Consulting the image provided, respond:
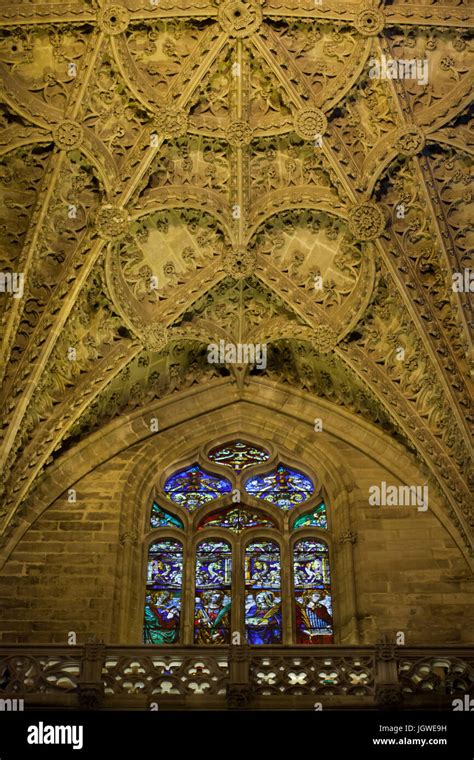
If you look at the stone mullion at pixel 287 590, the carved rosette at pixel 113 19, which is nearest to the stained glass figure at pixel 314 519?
the stone mullion at pixel 287 590

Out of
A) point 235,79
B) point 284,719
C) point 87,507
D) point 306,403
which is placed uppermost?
point 235,79

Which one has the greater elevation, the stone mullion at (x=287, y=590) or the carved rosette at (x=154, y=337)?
the carved rosette at (x=154, y=337)

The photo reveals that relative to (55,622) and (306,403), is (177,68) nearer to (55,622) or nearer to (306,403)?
(306,403)

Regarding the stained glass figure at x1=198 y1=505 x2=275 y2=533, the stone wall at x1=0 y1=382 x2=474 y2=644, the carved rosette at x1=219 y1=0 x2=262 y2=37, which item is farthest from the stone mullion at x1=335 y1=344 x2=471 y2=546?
the carved rosette at x1=219 y1=0 x2=262 y2=37

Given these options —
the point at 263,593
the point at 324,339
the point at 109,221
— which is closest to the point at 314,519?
the point at 263,593

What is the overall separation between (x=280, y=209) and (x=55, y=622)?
731 cm

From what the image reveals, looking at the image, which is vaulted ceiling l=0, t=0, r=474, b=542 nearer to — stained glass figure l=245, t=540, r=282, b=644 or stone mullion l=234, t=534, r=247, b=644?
stained glass figure l=245, t=540, r=282, b=644

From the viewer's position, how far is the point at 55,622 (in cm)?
1941

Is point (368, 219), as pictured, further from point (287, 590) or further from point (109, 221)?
point (287, 590)

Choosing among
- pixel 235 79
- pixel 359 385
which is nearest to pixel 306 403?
pixel 359 385

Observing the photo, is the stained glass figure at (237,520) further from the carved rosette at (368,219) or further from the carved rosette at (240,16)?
the carved rosette at (240,16)

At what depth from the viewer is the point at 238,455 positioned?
22688 mm

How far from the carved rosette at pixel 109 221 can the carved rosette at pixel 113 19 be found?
2.61m

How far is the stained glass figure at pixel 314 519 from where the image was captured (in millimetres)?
21283
